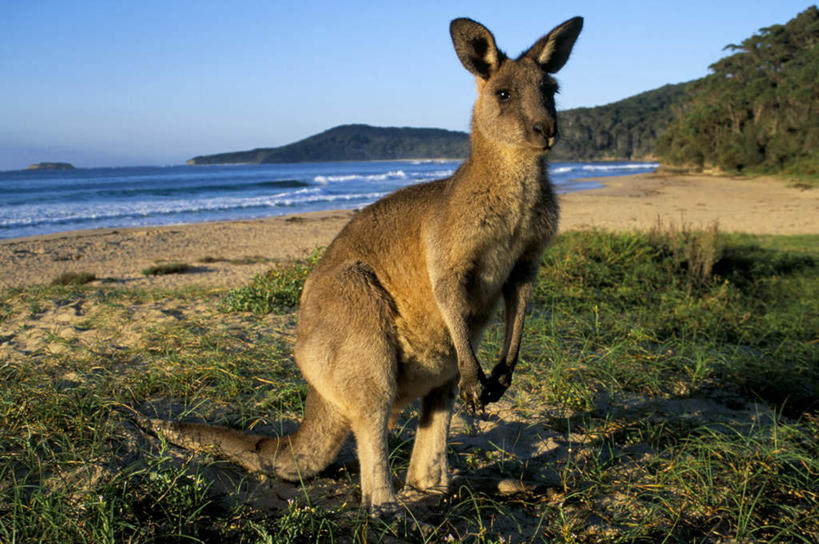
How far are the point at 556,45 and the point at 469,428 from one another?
7.58ft

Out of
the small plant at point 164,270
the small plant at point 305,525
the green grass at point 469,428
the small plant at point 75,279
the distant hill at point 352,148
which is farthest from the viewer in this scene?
the distant hill at point 352,148

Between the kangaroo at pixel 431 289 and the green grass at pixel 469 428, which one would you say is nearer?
the green grass at pixel 469 428

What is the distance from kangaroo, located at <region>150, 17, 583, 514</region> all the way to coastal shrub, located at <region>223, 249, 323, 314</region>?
291cm

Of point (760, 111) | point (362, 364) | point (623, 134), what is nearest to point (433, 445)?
point (362, 364)

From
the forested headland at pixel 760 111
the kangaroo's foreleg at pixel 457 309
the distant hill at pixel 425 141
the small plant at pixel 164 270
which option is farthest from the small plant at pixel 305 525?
the distant hill at pixel 425 141

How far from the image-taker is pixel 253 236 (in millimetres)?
16594

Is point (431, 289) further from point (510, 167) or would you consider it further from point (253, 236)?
point (253, 236)

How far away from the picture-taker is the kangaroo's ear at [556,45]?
2.65 m

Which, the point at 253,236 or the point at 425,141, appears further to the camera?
the point at 425,141

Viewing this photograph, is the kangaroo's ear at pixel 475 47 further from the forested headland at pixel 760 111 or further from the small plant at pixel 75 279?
the forested headland at pixel 760 111

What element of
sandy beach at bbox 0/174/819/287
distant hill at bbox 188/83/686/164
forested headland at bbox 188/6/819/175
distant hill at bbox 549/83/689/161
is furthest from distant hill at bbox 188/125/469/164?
sandy beach at bbox 0/174/819/287

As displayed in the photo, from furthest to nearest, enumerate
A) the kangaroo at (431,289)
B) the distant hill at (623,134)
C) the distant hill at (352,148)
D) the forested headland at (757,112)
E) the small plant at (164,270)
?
1. the distant hill at (352,148)
2. the distant hill at (623,134)
3. the forested headland at (757,112)
4. the small plant at (164,270)
5. the kangaroo at (431,289)

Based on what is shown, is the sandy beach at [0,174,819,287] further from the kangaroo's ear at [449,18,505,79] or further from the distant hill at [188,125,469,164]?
the distant hill at [188,125,469,164]

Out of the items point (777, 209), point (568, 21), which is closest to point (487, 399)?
point (568, 21)
